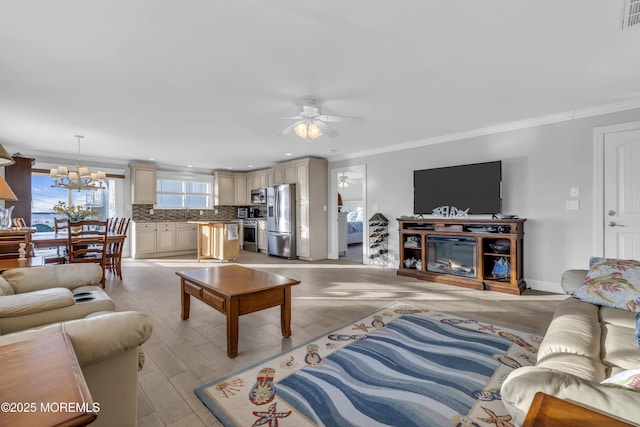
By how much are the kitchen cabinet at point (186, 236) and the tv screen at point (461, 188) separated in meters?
5.58

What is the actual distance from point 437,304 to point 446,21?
9.34 ft

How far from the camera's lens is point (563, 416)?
718mm

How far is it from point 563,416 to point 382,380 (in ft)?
4.61

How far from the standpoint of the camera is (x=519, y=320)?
9.90 feet

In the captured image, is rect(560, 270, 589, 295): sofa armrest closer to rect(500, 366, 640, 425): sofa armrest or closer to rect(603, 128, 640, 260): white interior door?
rect(603, 128, 640, 260): white interior door

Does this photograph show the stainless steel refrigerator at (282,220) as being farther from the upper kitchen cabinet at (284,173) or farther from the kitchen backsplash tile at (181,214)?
the kitchen backsplash tile at (181,214)

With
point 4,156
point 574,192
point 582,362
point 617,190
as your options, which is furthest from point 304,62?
point 617,190

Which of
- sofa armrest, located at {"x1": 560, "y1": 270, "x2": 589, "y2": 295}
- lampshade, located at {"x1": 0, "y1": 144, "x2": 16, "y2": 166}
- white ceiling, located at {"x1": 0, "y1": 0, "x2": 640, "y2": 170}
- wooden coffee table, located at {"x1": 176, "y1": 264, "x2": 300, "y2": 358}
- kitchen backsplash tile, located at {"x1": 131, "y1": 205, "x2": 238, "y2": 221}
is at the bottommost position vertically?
wooden coffee table, located at {"x1": 176, "y1": 264, "x2": 300, "y2": 358}

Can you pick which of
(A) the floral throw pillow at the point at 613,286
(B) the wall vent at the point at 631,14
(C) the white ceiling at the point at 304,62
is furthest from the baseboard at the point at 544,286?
(B) the wall vent at the point at 631,14

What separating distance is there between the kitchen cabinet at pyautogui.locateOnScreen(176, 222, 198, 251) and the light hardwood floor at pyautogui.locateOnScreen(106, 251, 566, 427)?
1.91 metres

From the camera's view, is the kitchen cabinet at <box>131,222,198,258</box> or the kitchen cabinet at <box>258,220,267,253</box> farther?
the kitchen cabinet at <box>258,220,267,253</box>

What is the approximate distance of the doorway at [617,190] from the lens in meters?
3.46

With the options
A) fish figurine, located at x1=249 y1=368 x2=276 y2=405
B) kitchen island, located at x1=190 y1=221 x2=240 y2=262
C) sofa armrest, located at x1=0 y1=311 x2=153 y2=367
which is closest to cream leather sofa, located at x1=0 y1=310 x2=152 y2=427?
sofa armrest, located at x1=0 y1=311 x2=153 y2=367

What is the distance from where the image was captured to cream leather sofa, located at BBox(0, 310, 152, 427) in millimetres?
1159
